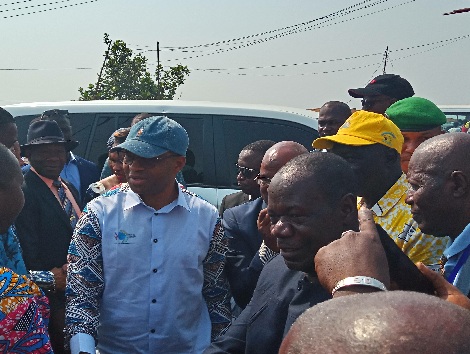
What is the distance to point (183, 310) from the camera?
3254mm

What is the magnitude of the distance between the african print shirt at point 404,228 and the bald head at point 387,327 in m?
1.97

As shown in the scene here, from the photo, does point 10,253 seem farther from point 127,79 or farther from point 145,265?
point 127,79

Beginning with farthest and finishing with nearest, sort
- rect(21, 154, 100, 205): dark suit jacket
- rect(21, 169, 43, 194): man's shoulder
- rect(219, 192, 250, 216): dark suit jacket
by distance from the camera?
rect(21, 154, 100, 205): dark suit jacket, rect(219, 192, 250, 216): dark suit jacket, rect(21, 169, 43, 194): man's shoulder

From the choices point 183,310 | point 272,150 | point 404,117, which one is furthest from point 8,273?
point 404,117

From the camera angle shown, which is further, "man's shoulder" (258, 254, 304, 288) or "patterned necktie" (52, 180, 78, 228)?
"patterned necktie" (52, 180, 78, 228)

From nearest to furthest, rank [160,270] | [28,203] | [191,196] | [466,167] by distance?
[466,167] < [160,270] < [191,196] < [28,203]

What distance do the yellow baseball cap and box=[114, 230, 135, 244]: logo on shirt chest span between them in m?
0.97

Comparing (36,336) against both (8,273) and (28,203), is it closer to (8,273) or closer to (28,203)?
(8,273)

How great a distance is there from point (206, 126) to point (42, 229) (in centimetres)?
284

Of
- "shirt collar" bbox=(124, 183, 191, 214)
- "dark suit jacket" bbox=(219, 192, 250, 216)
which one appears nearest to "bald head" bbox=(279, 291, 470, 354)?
"shirt collar" bbox=(124, 183, 191, 214)

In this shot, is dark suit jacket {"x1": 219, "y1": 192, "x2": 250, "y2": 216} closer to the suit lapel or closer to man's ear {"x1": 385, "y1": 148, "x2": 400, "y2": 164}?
the suit lapel

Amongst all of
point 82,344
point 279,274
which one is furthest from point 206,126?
point 279,274

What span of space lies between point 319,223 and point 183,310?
4.08 feet

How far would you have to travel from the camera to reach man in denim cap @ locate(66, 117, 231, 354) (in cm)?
318
